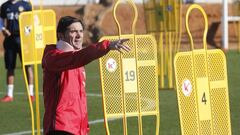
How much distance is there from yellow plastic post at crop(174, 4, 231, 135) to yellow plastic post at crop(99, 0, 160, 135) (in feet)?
3.30

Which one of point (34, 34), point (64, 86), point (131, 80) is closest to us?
point (64, 86)

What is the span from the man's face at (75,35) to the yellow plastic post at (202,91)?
110 cm

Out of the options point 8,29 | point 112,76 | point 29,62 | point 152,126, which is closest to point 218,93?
point 112,76

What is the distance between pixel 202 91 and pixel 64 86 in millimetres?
1402

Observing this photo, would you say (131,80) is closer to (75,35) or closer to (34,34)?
(75,35)

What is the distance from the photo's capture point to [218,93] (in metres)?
9.34

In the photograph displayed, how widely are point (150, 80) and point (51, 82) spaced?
6.95ft

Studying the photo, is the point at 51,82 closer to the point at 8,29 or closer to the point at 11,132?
the point at 11,132

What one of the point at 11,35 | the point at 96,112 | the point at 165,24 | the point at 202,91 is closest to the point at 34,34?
the point at 202,91

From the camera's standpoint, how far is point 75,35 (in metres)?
8.23

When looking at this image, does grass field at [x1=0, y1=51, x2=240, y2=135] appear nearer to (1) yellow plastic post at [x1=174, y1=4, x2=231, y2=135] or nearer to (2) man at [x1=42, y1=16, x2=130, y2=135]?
(1) yellow plastic post at [x1=174, y1=4, x2=231, y2=135]

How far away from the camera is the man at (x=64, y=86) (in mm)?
8234

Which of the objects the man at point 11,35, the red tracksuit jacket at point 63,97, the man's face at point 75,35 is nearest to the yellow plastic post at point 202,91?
the red tracksuit jacket at point 63,97

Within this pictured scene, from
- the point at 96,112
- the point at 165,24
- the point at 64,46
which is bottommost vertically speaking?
the point at 96,112
